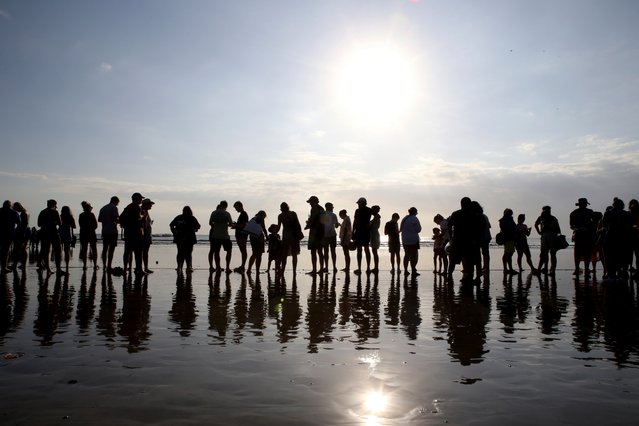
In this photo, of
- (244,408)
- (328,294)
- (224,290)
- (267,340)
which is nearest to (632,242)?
(328,294)

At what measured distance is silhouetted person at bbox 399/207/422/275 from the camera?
50.1 ft

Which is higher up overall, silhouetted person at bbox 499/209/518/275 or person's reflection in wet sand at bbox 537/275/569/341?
silhouetted person at bbox 499/209/518/275

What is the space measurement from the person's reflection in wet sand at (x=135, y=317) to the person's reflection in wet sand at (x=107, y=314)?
10cm

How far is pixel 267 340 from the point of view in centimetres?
521

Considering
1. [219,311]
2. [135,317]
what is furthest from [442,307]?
[135,317]

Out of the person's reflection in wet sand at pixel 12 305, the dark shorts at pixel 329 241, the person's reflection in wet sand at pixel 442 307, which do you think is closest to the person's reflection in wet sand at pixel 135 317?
the person's reflection in wet sand at pixel 12 305

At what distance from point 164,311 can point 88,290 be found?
3606mm

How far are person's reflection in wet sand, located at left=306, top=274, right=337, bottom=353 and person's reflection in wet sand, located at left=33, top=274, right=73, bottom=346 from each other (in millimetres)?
2783

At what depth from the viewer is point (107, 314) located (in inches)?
268

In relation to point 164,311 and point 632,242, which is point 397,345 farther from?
point 632,242

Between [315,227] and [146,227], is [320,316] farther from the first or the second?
[146,227]

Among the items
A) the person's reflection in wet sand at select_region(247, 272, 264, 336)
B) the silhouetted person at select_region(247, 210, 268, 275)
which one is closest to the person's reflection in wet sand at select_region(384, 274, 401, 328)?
the person's reflection in wet sand at select_region(247, 272, 264, 336)

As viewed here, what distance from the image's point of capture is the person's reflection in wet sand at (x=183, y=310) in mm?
5891

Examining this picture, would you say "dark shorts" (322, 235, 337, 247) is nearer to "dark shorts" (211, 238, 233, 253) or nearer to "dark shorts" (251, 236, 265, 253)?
"dark shorts" (251, 236, 265, 253)
